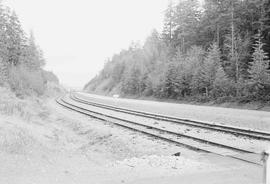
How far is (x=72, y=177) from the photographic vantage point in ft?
19.9

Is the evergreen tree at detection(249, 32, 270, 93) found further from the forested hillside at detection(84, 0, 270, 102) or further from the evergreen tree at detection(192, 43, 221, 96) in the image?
the evergreen tree at detection(192, 43, 221, 96)

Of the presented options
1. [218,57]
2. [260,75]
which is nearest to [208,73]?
[218,57]

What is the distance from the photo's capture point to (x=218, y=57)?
1241 inches

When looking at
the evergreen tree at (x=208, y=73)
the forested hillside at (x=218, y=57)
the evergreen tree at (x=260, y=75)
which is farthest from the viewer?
the evergreen tree at (x=208, y=73)

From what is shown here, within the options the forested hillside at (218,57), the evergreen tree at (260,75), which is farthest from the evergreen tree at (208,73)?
the evergreen tree at (260,75)

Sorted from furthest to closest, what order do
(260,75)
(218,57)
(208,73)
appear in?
(218,57) → (208,73) → (260,75)

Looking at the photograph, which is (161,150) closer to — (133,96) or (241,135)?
(241,135)

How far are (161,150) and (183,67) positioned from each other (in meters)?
27.8

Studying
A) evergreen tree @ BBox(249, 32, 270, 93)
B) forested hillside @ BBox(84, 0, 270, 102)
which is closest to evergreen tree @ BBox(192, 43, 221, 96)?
forested hillside @ BBox(84, 0, 270, 102)

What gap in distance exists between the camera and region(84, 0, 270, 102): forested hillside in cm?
2584

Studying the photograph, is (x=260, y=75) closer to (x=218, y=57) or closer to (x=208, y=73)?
(x=208, y=73)

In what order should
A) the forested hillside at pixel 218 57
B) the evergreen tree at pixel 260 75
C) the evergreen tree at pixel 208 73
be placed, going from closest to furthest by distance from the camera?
1. the evergreen tree at pixel 260 75
2. the forested hillside at pixel 218 57
3. the evergreen tree at pixel 208 73

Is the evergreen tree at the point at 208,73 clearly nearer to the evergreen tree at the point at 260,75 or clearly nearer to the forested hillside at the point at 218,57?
the forested hillside at the point at 218,57

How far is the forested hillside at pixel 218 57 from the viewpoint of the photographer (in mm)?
25844
